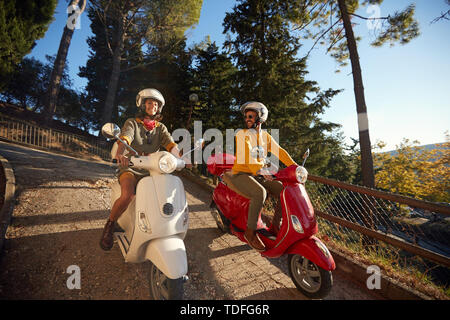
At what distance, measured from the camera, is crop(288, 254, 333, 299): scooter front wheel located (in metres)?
1.96

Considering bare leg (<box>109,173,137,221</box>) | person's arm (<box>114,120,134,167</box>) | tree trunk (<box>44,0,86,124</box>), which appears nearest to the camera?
person's arm (<box>114,120,134,167</box>)

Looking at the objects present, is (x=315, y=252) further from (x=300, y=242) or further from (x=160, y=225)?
(x=160, y=225)

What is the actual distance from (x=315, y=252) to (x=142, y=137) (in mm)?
2411

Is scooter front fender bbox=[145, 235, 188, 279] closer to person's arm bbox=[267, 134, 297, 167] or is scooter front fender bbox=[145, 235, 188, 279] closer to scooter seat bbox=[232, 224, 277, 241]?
scooter seat bbox=[232, 224, 277, 241]

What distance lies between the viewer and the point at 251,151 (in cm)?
257

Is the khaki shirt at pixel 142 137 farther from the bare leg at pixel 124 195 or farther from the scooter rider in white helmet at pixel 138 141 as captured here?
the bare leg at pixel 124 195

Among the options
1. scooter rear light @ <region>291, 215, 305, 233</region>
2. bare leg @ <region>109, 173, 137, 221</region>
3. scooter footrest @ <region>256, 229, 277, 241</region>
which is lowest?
scooter footrest @ <region>256, 229, 277, 241</region>

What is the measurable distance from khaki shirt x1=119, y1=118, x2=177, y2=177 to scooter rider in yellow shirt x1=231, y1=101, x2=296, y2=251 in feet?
3.26

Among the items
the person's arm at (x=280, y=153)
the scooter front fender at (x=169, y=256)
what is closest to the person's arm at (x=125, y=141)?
the scooter front fender at (x=169, y=256)

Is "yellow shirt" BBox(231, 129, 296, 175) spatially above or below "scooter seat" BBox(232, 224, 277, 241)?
above

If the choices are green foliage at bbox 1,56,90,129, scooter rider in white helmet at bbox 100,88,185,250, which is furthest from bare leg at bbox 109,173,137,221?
green foliage at bbox 1,56,90,129

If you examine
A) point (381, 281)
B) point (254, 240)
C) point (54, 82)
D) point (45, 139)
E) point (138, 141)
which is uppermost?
point (54, 82)

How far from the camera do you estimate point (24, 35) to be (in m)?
10.5

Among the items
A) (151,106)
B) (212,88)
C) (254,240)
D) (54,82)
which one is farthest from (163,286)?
(54,82)
